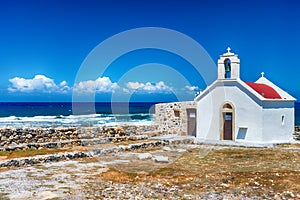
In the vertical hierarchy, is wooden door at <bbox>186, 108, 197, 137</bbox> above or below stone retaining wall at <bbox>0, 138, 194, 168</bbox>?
above

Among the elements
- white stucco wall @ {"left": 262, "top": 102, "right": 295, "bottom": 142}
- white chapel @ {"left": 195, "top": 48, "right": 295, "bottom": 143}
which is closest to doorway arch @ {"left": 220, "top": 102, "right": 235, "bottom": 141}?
white chapel @ {"left": 195, "top": 48, "right": 295, "bottom": 143}

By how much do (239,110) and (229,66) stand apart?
2.62 metres

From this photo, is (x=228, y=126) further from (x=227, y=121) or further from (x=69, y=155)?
(x=69, y=155)

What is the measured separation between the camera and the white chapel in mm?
19219

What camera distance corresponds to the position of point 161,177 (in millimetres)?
11094

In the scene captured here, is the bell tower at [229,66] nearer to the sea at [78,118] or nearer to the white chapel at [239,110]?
the white chapel at [239,110]

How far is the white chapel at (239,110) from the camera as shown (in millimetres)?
19219

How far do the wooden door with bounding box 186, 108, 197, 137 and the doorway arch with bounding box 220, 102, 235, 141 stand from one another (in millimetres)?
2652

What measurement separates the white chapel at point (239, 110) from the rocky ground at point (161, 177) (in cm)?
329

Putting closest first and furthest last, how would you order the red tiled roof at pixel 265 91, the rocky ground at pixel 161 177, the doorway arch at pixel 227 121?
the rocky ground at pixel 161 177 → the red tiled roof at pixel 265 91 → the doorway arch at pixel 227 121

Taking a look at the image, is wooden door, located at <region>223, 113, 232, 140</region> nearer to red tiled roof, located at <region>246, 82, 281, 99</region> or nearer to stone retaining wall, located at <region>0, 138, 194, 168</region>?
red tiled roof, located at <region>246, 82, 281, 99</region>

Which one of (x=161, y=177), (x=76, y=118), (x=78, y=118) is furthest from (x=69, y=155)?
(x=76, y=118)

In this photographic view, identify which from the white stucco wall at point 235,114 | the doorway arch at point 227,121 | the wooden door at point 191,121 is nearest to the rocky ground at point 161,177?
the white stucco wall at point 235,114

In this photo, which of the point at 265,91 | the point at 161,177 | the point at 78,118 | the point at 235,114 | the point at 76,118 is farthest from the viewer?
the point at 76,118
